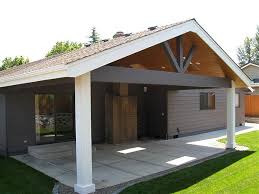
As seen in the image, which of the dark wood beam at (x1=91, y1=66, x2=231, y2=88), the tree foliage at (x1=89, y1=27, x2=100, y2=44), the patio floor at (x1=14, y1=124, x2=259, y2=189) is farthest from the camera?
the tree foliage at (x1=89, y1=27, x2=100, y2=44)

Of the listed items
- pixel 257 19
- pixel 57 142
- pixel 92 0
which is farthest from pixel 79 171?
pixel 257 19

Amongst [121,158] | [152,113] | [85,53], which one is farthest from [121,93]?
[85,53]

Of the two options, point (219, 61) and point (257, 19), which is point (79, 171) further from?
point (257, 19)

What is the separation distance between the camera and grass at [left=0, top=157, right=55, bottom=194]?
6878mm

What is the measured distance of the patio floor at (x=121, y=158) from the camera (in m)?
8.02

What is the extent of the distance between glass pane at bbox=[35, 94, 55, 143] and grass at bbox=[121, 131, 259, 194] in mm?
5645

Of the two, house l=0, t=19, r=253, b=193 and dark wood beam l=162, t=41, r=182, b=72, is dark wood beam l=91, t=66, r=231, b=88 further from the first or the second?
dark wood beam l=162, t=41, r=182, b=72

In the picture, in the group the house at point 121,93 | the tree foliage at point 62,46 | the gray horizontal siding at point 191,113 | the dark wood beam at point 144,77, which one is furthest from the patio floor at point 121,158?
the tree foliage at point 62,46

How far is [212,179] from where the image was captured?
7.43 metres

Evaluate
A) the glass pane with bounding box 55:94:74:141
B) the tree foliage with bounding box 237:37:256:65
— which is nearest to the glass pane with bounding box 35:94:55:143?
the glass pane with bounding box 55:94:74:141

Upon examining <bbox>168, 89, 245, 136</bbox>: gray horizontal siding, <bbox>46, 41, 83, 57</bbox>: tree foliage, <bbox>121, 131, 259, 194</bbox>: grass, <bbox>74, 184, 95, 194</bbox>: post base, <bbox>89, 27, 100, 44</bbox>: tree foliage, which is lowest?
<bbox>121, 131, 259, 194</bbox>: grass

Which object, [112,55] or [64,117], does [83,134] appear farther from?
[64,117]

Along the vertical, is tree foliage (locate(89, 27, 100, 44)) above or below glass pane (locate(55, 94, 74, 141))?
above

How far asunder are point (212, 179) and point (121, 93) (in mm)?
6540
